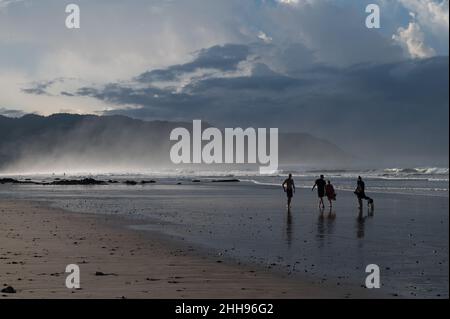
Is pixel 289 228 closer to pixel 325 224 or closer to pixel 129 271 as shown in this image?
pixel 325 224

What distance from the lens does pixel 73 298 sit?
9.11 m

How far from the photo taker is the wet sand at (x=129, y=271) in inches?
378

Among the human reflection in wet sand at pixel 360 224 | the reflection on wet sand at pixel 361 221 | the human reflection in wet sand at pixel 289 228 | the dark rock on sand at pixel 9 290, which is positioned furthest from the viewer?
the reflection on wet sand at pixel 361 221

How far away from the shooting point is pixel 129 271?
11.6 meters

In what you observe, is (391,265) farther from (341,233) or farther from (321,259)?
(341,233)

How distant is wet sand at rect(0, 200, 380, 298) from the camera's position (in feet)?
31.5

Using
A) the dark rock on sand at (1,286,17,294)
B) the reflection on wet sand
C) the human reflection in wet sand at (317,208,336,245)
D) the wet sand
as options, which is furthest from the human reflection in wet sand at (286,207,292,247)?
the dark rock on sand at (1,286,17,294)

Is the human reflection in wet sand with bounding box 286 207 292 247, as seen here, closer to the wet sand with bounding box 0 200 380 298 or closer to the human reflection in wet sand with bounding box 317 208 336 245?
the human reflection in wet sand with bounding box 317 208 336 245

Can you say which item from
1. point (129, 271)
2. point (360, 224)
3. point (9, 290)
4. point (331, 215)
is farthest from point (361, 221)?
point (9, 290)

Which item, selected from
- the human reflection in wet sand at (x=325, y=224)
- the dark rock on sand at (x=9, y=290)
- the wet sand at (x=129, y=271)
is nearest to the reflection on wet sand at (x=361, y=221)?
the human reflection in wet sand at (x=325, y=224)

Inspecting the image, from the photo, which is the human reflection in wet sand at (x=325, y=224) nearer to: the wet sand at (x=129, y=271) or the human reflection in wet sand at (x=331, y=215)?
the human reflection in wet sand at (x=331, y=215)
